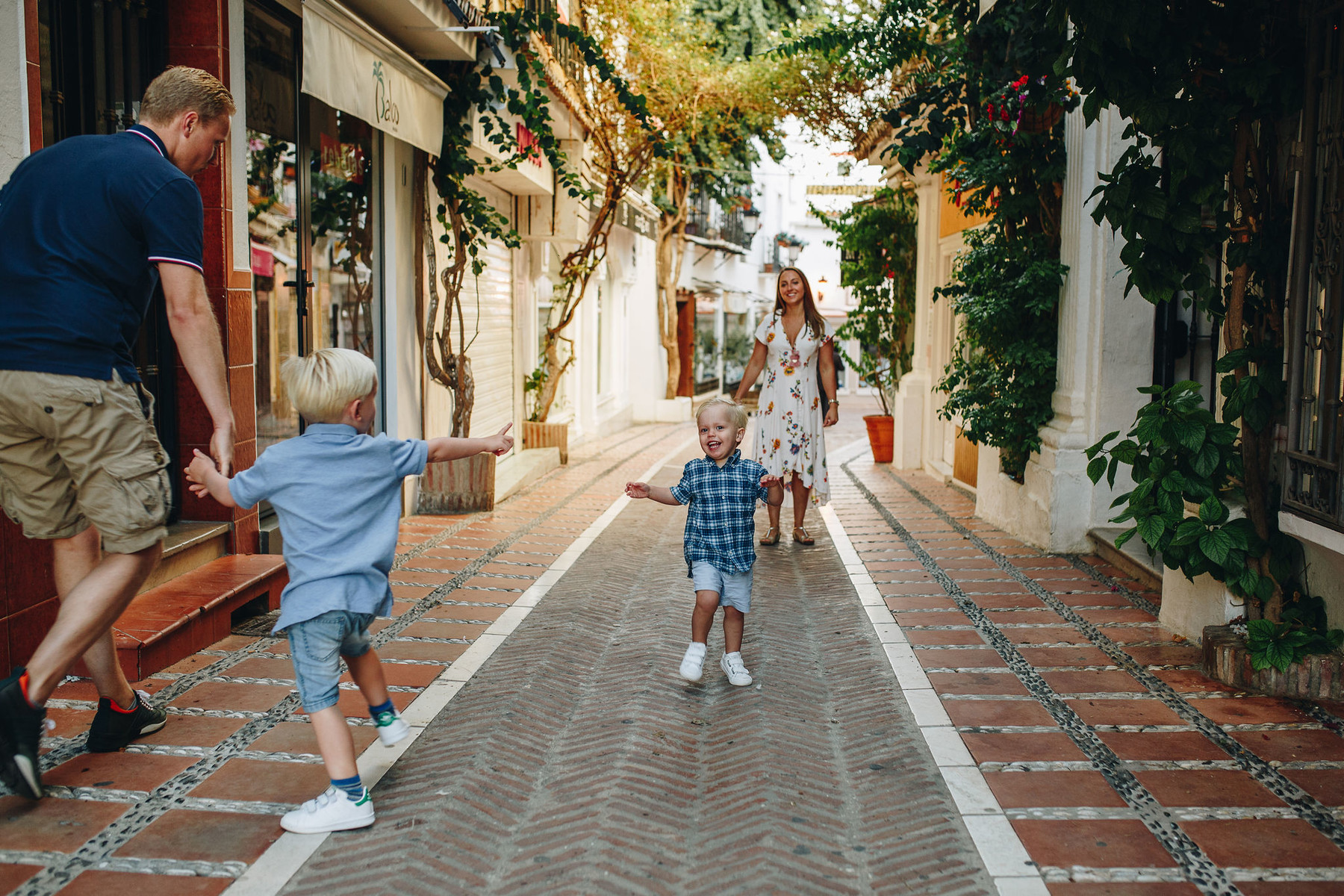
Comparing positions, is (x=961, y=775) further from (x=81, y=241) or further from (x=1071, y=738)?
(x=81, y=241)

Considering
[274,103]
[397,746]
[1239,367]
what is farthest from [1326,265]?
[274,103]

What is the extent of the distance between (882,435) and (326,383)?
37.7ft

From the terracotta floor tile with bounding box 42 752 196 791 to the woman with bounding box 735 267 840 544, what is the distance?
476cm

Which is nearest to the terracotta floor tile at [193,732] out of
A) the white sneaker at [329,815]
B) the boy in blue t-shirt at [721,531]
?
the white sneaker at [329,815]

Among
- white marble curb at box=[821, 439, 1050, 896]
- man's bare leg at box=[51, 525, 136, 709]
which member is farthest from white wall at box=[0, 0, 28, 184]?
white marble curb at box=[821, 439, 1050, 896]

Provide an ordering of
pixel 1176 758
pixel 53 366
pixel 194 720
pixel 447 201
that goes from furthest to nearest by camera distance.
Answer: pixel 447 201, pixel 194 720, pixel 1176 758, pixel 53 366

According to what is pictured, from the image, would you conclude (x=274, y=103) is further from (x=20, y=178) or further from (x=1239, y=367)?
(x=1239, y=367)

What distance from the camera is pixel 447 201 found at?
31.9 feet

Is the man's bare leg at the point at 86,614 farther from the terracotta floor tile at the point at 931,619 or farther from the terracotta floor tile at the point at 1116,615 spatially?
the terracotta floor tile at the point at 1116,615

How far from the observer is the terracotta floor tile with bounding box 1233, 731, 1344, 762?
386cm

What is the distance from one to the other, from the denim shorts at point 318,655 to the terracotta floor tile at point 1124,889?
207 cm

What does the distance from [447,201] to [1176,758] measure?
7.66 meters

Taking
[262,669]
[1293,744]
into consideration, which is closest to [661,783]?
[262,669]

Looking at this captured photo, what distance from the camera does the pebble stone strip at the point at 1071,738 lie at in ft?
10.0
